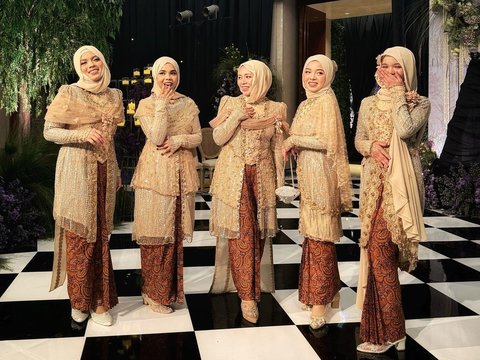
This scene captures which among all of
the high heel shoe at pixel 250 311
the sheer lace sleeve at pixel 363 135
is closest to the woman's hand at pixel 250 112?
the sheer lace sleeve at pixel 363 135

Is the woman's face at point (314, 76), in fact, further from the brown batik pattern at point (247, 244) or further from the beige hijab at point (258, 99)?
the brown batik pattern at point (247, 244)

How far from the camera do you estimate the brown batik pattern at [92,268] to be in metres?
2.77

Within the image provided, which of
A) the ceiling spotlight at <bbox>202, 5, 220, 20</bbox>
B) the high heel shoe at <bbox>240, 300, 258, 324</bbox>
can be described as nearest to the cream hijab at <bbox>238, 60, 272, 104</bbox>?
the high heel shoe at <bbox>240, 300, 258, 324</bbox>

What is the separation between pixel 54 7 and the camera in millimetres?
5148

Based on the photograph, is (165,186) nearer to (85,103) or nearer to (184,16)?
(85,103)

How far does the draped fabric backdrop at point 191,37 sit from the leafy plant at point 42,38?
4133 mm

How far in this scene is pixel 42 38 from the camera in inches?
212

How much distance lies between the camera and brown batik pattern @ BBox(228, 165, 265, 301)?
2912mm

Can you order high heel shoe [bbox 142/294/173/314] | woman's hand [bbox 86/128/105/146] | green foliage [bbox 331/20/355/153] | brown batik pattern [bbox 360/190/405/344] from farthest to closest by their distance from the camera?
green foliage [bbox 331/20/355/153]
high heel shoe [bbox 142/294/173/314]
woman's hand [bbox 86/128/105/146]
brown batik pattern [bbox 360/190/405/344]

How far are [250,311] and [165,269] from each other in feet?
1.55

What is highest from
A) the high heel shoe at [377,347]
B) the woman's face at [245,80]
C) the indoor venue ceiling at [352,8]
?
the indoor venue ceiling at [352,8]

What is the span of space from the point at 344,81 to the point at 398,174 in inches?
362

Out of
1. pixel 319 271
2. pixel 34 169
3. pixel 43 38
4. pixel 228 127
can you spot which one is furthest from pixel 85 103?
pixel 43 38

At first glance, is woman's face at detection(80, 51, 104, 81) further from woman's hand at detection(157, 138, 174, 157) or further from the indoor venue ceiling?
the indoor venue ceiling
